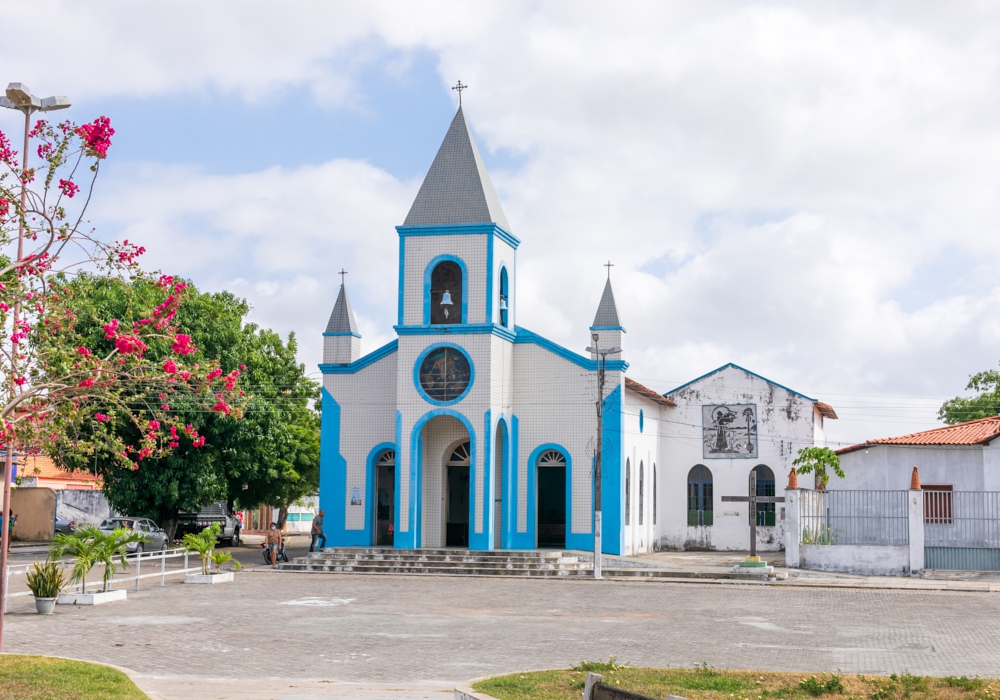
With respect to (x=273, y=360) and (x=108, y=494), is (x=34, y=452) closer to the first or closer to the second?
(x=108, y=494)

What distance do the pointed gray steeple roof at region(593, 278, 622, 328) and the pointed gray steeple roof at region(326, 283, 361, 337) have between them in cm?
730

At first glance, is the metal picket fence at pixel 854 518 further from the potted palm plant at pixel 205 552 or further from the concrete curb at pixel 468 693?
the concrete curb at pixel 468 693

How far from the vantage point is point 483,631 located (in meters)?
15.0

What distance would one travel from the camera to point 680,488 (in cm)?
3566

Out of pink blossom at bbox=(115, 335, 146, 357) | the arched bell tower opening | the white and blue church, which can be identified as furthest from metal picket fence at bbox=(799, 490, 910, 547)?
pink blossom at bbox=(115, 335, 146, 357)

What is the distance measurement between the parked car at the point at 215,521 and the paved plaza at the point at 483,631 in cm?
1379

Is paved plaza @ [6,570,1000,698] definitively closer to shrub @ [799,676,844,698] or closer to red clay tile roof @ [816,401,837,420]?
shrub @ [799,676,844,698]

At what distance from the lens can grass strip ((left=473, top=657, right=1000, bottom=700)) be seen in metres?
9.45

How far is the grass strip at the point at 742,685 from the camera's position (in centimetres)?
945

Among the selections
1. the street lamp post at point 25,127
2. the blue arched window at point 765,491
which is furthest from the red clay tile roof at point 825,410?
the street lamp post at point 25,127

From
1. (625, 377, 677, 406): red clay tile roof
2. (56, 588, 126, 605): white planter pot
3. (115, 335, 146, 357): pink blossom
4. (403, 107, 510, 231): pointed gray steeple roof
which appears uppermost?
(403, 107, 510, 231): pointed gray steeple roof

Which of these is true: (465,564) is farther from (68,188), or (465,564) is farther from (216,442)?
(68,188)

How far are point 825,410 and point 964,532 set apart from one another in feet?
37.0

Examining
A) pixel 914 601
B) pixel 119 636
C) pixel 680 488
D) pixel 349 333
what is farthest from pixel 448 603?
pixel 680 488
